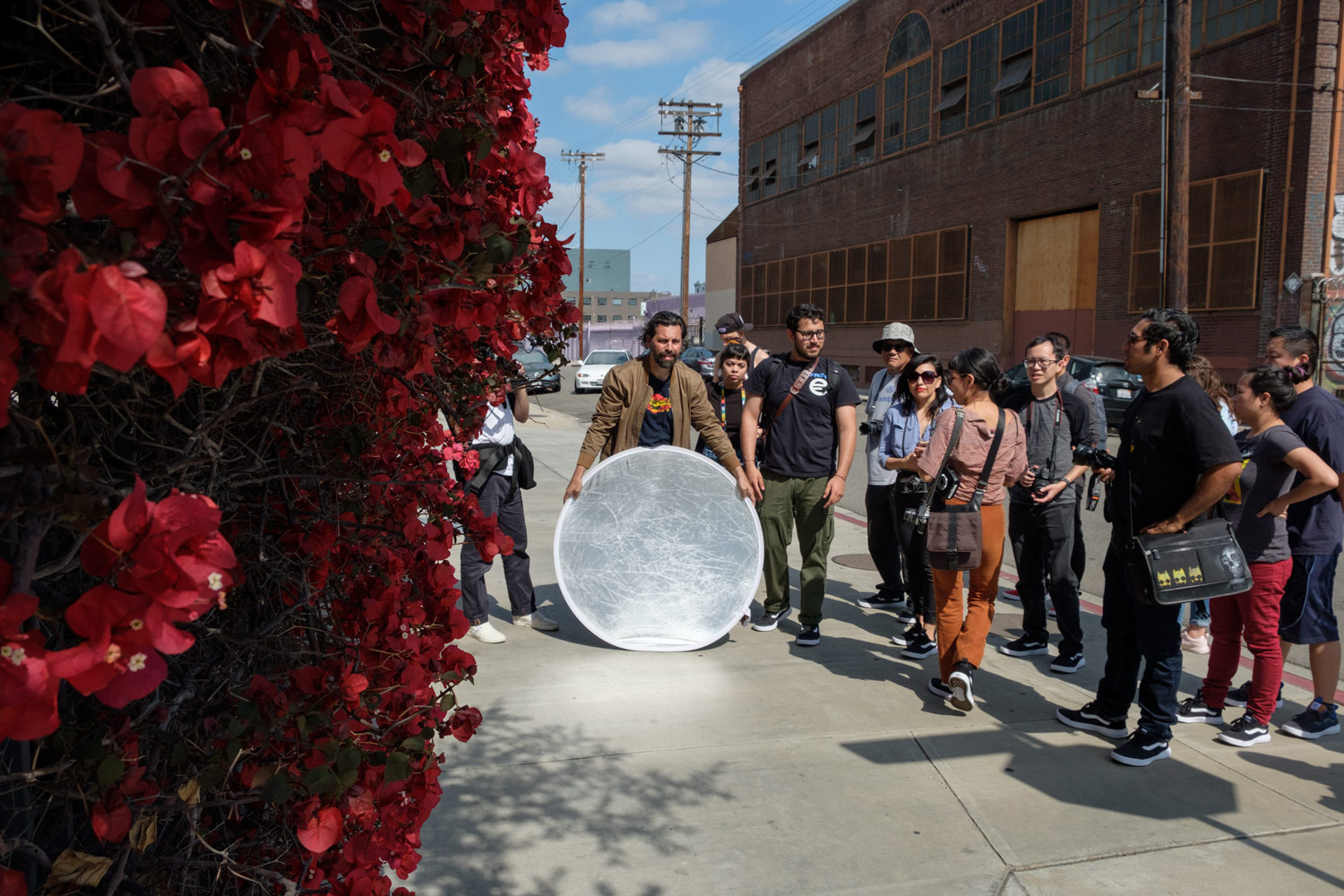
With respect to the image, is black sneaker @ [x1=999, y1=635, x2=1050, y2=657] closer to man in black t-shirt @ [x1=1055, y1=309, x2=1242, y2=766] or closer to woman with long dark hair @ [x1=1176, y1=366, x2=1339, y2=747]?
woman with long dark hair @ [x1=1176, y1=366, x2=1339, y2=747]

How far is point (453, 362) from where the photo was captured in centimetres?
196

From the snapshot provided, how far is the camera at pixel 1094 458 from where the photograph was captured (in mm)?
4965

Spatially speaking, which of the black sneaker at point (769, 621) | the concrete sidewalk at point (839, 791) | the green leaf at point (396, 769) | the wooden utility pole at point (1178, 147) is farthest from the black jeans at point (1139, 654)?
the wooden utility pole at point (1178, 147)

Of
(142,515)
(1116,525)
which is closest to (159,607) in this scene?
(142,515)

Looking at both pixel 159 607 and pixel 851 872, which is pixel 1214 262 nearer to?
pixel 851 872

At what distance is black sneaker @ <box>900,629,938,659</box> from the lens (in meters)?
5.49

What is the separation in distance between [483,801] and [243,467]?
241 cm

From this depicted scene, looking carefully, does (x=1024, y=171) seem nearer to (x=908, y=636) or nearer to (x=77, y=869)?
(x=908, y=636)

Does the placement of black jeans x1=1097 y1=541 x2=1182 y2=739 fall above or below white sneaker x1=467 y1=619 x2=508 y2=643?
above

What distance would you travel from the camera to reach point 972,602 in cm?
475

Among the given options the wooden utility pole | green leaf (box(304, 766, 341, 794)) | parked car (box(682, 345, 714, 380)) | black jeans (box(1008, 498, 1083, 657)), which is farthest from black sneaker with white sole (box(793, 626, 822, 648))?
parked car (box(682, 345, 714, 380))

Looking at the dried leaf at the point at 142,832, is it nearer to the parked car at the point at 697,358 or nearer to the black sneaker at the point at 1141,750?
the black sneaker at the point at 1141,750

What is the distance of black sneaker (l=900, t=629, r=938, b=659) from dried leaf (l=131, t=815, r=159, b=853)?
183 inches

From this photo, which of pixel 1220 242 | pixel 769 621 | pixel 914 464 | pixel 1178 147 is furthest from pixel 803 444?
pixel 1220 242
